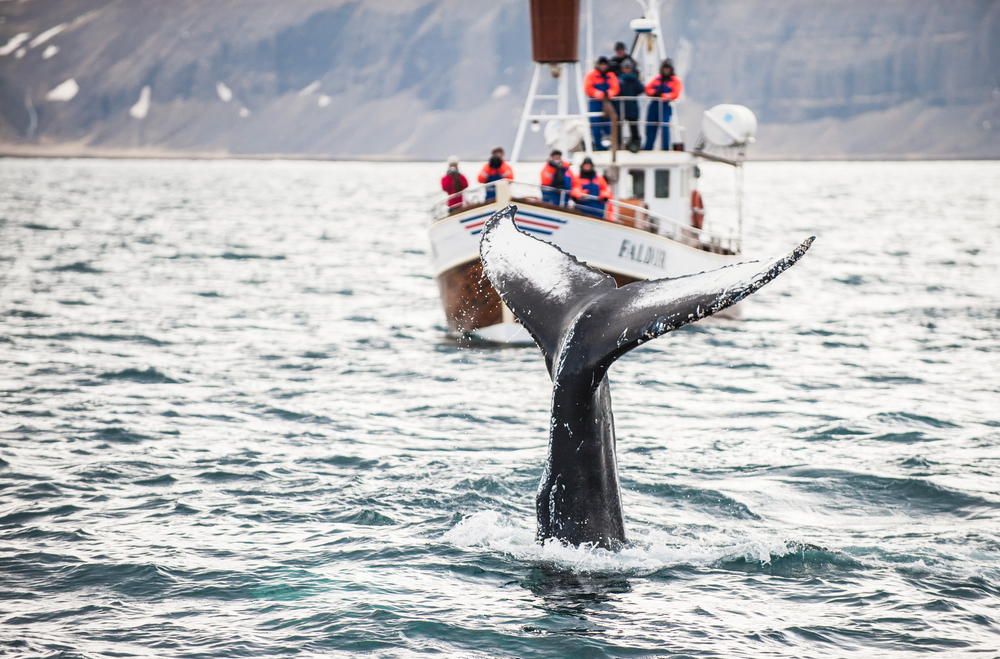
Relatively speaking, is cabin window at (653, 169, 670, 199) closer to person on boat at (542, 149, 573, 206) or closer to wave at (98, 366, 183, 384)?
person on boat at (542, 149, 573, 206)

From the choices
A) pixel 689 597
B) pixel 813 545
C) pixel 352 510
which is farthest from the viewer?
pixel 352 510

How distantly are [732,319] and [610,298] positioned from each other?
57.3 feet

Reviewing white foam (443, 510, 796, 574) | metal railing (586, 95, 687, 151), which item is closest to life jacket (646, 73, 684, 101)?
metal railing (586, 95, 687, 151)

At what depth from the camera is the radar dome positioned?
24.3 metres

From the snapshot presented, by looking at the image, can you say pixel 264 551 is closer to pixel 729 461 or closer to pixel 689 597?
pixel 689 597

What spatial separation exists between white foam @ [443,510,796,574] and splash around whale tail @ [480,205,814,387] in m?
1.61

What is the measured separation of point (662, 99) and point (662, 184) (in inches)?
69.8

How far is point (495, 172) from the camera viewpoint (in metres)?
19.7

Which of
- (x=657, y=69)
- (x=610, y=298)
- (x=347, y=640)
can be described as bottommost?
(x=347, y=640)

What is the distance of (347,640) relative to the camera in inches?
297

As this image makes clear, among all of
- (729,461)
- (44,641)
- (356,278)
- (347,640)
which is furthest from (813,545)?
(356,278)

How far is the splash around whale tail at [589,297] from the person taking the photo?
6098mm

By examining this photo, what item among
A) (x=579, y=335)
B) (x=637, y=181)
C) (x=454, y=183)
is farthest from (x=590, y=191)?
(x=579, y=335)

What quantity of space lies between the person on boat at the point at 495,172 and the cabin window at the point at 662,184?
4.81 m
